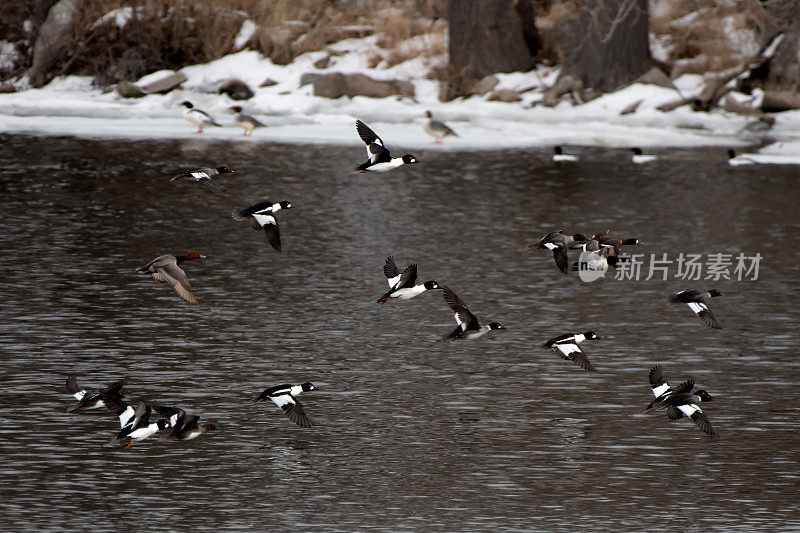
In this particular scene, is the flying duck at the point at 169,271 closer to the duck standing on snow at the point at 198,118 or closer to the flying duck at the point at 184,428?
the flying duck at the point at 184,428

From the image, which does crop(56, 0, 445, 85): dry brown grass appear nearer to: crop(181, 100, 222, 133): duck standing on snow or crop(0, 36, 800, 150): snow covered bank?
crop(0, 36, 800, 150): snow covered bank

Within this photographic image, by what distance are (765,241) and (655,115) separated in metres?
11.1

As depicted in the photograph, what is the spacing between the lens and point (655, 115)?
2773cm

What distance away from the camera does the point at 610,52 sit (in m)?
29.3

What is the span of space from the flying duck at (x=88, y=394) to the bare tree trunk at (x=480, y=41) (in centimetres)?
2126

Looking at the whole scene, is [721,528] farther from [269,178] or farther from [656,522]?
[269,178]

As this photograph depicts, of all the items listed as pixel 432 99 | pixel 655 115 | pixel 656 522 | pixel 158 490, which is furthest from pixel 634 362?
pixel 432 99

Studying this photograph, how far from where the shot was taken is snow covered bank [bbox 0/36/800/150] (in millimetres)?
26359

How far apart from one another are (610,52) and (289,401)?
829 inches

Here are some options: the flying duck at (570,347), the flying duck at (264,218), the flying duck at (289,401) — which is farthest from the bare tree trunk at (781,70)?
the flying duck at (289,401)

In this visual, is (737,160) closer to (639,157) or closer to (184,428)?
(639,157)

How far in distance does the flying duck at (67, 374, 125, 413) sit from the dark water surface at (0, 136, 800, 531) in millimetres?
179

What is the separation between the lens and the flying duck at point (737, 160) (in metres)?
23.0

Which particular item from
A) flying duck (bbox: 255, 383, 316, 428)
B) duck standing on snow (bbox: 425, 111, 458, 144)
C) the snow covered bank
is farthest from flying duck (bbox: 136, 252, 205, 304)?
duck standing on snow (bbox: 425, 111, 458, 144)
